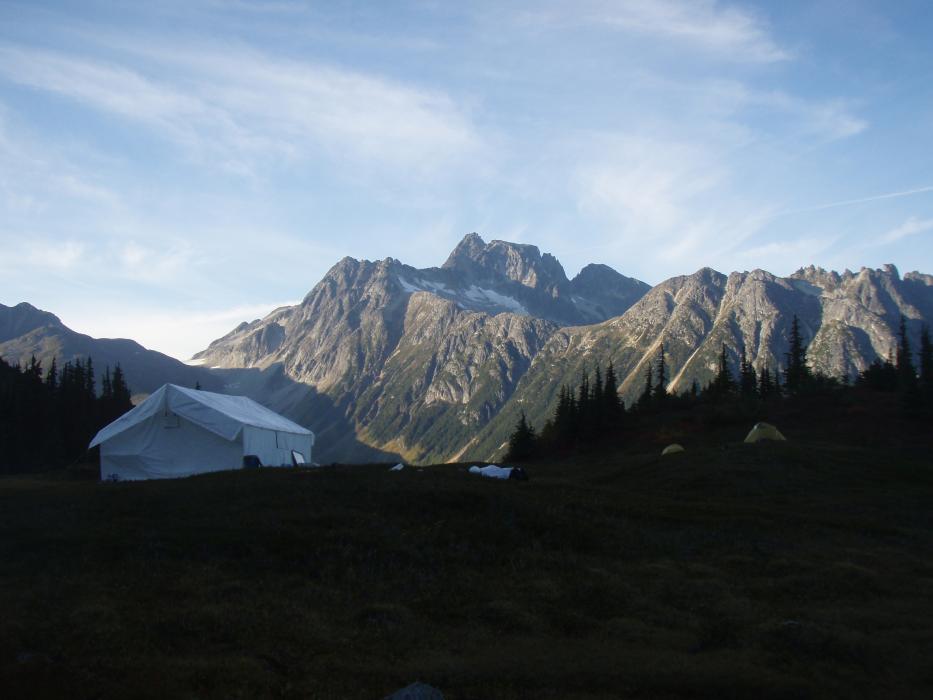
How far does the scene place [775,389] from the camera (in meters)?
111

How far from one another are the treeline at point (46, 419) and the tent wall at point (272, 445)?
37.7 meters

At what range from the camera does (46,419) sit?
92.2 meters

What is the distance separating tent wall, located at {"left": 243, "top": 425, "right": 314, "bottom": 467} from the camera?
4724cm

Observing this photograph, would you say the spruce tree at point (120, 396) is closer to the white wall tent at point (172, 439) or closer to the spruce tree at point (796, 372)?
the white wall tent at point (172, 439)

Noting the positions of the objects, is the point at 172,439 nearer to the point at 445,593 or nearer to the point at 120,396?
the point at 445,593

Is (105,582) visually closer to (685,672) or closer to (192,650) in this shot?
(192,650)

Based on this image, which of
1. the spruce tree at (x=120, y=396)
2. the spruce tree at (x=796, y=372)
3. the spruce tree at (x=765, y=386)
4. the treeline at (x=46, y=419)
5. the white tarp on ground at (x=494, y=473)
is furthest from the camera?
the spruce tree at (x=765, y=386)

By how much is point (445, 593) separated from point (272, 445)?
35.2 m

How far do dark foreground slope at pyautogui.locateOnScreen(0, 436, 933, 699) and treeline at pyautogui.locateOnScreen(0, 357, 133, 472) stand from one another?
197 ft

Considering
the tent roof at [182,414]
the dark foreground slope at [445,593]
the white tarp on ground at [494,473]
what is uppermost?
the tent roof at [182,414]

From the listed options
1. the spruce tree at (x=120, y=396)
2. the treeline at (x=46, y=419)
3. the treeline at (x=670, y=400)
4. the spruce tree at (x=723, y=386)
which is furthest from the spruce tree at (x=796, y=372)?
the spruce tree at (x=120, y=396)

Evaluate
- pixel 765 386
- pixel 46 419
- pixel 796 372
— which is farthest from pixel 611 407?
pixel 46 419

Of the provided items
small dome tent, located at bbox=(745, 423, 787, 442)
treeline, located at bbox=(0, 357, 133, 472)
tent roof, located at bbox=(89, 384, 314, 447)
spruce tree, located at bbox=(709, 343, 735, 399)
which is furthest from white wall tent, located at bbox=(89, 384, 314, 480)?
spruce tree, located at bbox=(709, 343, 735, 399)

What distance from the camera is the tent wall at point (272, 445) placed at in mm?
47241
